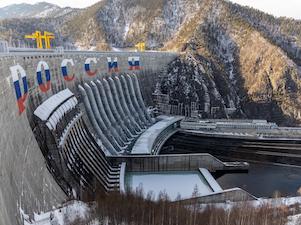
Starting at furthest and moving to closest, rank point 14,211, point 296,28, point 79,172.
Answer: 1. point 296,28
2. point 79,172
3. point 14,211

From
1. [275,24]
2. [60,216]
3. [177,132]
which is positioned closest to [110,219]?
[60,216]

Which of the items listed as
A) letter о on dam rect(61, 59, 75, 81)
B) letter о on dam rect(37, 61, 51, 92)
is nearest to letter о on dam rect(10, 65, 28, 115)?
letter о on dam rect(37, 61, 51, 92)

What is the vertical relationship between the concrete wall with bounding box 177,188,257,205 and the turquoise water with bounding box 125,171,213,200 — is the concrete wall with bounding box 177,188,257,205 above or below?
above

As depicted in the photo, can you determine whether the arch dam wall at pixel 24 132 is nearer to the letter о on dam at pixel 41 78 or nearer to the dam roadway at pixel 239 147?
the letter о on dam at pixel 41 78

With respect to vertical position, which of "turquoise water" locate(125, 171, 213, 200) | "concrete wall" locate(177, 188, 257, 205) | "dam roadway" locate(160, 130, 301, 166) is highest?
"concrete wall" locate(177, 188, 257, 205)

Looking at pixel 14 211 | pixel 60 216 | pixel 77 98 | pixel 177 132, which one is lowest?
pixel 177 132

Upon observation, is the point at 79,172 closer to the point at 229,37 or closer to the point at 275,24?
the point at 229,37

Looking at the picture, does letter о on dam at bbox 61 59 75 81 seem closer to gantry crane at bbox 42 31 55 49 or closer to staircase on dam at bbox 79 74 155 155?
staircase on dam at bbox 79 74 155 155
